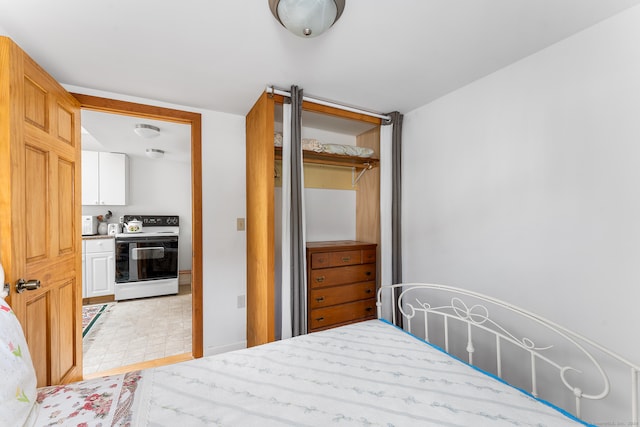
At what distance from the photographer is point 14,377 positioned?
2.82 feet

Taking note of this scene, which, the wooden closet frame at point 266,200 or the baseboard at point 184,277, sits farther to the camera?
the baseboard at point 184,277

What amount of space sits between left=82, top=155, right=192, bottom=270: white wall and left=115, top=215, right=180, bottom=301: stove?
245 millimetres

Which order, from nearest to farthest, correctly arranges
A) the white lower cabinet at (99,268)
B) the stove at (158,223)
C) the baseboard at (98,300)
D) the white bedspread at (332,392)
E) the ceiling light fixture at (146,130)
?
1. the white bedspread at (332,392)
2. the ceiling light fixture at (146,130)
3. the white lower cabinet at (99,268)
4. the baseboard at (98,300)
5. the stove at (158,223)

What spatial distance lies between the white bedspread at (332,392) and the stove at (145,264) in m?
3.53

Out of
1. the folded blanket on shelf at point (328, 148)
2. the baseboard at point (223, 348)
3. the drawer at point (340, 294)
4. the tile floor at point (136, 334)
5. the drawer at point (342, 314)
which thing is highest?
the folded blanket on shelf at point (328, 148)

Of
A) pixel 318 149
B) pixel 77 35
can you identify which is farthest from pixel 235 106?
pixel 77 35

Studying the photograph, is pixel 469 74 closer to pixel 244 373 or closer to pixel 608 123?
pixel 608 123

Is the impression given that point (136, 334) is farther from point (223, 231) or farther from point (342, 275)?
point (342, 275)

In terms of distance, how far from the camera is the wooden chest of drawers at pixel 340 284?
2334 mm

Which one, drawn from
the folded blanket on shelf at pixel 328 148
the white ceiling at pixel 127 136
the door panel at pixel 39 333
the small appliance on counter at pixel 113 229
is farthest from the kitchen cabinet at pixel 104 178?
the folded blanket on shelf at pixel 328 148

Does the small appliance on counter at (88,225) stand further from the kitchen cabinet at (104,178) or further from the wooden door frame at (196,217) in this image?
the wooden door frame at (196,217)

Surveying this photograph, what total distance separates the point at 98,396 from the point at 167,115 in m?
2.15

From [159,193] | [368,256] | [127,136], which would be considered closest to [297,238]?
[368,256]

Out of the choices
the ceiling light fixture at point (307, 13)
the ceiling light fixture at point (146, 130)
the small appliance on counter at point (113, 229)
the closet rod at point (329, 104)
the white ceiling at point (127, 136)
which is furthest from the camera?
the small appliance on counter at point (113, 229)
